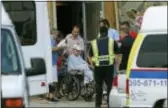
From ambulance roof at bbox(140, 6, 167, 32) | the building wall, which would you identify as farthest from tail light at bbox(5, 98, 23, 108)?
the building wall

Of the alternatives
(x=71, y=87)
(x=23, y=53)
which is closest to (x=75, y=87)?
(x=71, y=87)

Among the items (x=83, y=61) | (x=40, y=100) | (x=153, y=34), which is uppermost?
(x=153, y=34)

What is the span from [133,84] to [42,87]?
2.13 metres

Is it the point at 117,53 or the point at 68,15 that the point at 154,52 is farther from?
the point at 68,15

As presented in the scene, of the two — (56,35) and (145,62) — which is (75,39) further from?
(145,62)

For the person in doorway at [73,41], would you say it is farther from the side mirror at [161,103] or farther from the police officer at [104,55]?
the side mirror at [161,103]

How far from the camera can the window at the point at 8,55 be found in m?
7.83

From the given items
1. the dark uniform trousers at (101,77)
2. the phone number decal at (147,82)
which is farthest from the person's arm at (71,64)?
the phone number decal at (147,82)

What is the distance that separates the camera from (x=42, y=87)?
1116 centimetres

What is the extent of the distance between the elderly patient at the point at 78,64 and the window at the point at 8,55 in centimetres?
668

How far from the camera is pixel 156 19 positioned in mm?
9516

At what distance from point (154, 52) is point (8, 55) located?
248cm

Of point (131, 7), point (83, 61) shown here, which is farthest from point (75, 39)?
point (131, 7)

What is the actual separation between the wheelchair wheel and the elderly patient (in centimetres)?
23
